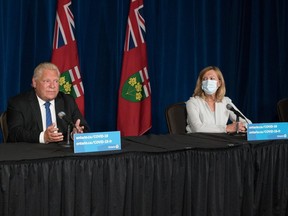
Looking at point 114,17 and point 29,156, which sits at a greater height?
point 114,17

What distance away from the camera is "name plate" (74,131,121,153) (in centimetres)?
225

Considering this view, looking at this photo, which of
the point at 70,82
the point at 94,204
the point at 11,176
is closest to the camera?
the point at 11,176

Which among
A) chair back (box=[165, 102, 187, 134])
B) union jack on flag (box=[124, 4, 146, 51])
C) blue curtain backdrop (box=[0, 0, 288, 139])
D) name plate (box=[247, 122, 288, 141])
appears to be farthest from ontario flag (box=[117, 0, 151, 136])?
name plate (box=[247, 122, 288, 141])

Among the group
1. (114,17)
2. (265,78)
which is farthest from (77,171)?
(265,78)

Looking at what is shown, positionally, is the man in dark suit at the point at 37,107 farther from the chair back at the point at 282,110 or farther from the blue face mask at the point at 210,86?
the chair back at the point at 282,110

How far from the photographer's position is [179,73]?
5.08 metres

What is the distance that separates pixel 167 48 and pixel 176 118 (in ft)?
5.41

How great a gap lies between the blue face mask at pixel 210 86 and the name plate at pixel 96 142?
1.26 m

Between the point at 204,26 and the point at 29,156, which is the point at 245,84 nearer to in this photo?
A: the point at 204,26

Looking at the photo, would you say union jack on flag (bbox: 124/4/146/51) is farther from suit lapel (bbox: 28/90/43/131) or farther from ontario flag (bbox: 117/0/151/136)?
suit lapel (bbox: 28/90/43/131)

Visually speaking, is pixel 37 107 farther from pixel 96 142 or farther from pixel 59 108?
pixel 96 142

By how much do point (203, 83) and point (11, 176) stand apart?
1.85 m

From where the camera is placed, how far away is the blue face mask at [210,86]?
11.1 ft

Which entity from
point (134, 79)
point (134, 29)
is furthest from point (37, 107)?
point (134, 29)
